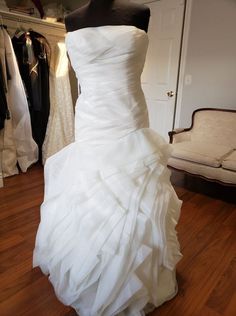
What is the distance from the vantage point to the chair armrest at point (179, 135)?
2717mm

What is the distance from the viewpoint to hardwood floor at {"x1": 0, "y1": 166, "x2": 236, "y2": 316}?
3.89ft

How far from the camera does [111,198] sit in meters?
1.02

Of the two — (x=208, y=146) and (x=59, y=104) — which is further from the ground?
(x=59, y=104)

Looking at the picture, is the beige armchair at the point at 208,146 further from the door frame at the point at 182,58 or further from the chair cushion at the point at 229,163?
the door frame at the point at 182,58

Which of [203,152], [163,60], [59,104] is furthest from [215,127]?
[59,104]

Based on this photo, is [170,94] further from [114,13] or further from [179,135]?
[114,13]

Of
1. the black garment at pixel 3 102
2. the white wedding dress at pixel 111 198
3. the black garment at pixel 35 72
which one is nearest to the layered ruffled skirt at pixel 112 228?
the white wedding dress at pixel 111 198

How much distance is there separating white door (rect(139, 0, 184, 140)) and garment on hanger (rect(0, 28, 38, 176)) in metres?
1.62

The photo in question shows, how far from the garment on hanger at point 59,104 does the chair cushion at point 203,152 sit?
4.65 ft

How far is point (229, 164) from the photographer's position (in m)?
2.12

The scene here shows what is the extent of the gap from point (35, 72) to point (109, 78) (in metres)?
1.98

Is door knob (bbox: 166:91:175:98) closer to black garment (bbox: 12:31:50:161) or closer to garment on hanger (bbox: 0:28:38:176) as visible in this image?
black garment (bbox: 12:31:50:161)

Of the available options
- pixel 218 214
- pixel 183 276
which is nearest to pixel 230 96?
pixel 218 214

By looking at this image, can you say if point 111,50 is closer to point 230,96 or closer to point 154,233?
point 154,233
